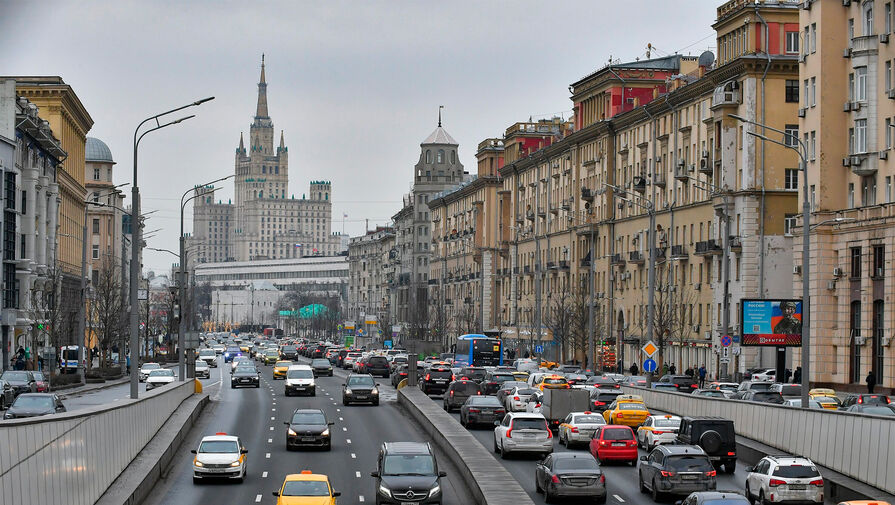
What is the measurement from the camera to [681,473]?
34.2m

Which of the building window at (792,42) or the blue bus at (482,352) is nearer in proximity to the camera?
the building window at (792,42)

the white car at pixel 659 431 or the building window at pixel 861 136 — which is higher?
the building window at pixel 861 136

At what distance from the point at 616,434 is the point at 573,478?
921cm

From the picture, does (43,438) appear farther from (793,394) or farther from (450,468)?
(793,394)

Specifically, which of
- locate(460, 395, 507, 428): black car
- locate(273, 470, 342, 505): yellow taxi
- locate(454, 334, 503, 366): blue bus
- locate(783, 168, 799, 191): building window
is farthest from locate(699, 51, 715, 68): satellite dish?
locate(273, 470, 342, 505): yellow taxi

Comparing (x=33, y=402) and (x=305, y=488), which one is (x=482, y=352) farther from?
(x=305, y=488)

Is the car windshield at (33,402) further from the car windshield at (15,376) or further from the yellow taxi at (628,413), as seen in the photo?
the yellow taxi at (628,413)

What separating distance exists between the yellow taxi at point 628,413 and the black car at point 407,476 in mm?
17786

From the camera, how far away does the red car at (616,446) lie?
4238cm

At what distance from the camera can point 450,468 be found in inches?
1649

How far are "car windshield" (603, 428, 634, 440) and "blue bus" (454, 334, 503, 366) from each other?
58582 mm

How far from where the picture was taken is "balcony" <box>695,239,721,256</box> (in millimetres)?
87062

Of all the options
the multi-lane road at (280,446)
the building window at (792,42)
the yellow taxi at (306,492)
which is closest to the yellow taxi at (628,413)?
the multi-lane road at (280,446)

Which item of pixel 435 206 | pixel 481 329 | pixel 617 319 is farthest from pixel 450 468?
pixel 435 206
